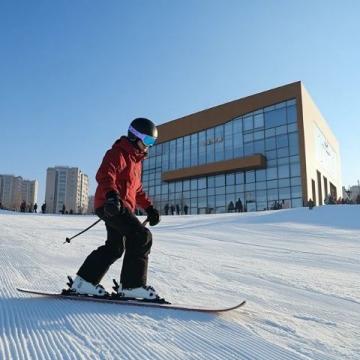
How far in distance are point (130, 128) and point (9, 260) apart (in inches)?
130

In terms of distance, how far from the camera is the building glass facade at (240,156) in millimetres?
38875

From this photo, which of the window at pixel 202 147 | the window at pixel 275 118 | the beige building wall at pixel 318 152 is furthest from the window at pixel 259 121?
the window at pixel 202 147

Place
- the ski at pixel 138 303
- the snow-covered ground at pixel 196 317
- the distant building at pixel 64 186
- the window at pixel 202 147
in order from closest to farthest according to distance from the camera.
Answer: the snow-covered ground at pixel 196 317 → the ski at pixel 138 303 → the window at pixel 202 147 → the distant building at pixel 64 186

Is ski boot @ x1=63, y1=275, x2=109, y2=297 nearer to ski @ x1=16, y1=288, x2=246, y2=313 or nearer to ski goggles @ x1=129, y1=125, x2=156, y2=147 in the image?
ski @ x1=16, y1=288, x2=246, y2=313

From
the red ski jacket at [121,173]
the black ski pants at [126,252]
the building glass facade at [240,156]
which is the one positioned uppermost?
the building glass facade at [240,156]

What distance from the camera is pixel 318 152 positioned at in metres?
43.5

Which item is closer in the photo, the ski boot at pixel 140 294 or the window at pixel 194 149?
the ski boot at pixel 140 294

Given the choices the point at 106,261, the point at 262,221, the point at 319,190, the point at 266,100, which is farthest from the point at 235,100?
the point at 106,261

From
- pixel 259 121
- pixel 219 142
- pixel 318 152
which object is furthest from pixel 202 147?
pixel 318 152

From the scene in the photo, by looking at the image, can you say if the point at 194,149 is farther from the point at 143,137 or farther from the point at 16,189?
the point at 16,189

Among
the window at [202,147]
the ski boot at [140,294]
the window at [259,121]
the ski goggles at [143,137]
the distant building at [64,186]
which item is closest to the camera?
the ski boot at [140,294]

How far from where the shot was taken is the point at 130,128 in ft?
12.0

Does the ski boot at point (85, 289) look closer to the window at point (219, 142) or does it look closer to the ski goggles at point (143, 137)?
the ski goggles at point (143, 137)

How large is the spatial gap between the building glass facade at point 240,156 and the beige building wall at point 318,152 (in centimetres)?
101
